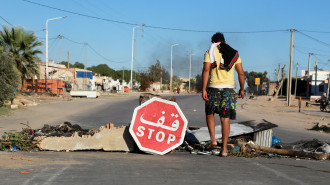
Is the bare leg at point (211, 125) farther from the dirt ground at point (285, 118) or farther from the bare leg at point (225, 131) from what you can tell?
the dirt ground at point (285, 118)

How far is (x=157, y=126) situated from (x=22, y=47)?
3054cm

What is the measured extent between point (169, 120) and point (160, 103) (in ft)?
0.98

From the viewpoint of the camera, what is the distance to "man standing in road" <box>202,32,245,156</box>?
6500 millimetres

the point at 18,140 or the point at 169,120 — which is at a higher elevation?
the point at 169,120

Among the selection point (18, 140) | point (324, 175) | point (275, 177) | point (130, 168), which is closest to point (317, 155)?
point (324, 175)

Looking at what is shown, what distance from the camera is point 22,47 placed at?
3422 cm

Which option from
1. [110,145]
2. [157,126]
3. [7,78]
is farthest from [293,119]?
[110,145]

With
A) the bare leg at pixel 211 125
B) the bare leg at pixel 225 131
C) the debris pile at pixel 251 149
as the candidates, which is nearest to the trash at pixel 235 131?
the debris pile at pixel 251 149

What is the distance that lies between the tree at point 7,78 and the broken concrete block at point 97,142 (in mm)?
12442

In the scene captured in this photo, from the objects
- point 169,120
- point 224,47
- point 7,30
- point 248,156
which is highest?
point 7,30

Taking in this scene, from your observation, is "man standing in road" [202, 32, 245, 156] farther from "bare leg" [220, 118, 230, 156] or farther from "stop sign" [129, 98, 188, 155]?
"stop sign" [129, 98, 188, 155]

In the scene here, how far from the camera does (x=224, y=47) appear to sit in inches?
262

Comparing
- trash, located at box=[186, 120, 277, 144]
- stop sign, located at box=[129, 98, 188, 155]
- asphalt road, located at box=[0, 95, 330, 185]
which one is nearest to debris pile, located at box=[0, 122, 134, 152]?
asphalt road, located at box=[0, 95, 330, 185]

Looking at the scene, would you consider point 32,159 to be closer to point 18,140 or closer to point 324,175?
point 18,140
